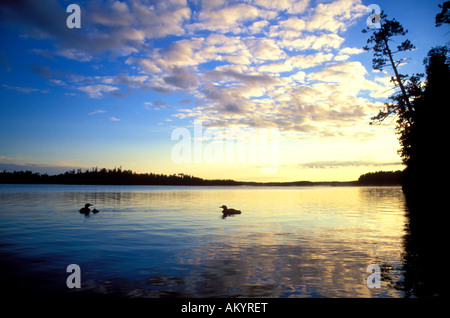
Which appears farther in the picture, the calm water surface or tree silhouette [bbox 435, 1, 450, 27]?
tree silhouette [bbox 435, 1, 450, 27]

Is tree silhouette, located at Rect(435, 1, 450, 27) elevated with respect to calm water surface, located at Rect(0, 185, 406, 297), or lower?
elevated

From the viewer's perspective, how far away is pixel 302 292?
909 cm

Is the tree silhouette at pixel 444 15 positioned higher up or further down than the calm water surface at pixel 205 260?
higher up

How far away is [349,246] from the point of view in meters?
16.3

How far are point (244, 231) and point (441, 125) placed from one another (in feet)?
79.6

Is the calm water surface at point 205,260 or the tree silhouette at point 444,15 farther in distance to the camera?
the tree silhouette at point 444,15

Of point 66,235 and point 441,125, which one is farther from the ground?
point 441,125

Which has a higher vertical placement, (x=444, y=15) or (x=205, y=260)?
(x=444, y=15)

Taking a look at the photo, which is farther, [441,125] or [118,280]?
[441,125]
